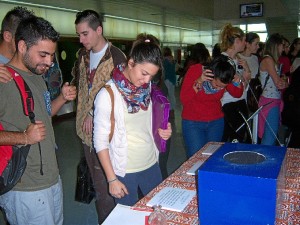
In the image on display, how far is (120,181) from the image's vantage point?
4.82 ft

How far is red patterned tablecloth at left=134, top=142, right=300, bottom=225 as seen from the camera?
1050mm

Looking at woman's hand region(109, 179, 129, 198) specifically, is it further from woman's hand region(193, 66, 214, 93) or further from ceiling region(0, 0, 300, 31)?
ceiling region(0, 0, 300, 31)

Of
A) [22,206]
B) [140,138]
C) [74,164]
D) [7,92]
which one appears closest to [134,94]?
[140,138]

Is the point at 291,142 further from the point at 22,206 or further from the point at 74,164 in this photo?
the point at 22,206

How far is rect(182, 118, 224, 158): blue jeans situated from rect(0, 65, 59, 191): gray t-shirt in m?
1.16

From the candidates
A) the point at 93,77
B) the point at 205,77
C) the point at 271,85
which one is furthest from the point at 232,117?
the point at 93,77

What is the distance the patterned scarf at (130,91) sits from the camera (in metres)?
1.40

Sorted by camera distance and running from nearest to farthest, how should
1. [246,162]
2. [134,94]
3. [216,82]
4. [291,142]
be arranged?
[246,162] < [134,94] < [216,82] < [291,142]

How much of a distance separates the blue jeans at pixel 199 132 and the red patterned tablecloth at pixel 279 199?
620mm

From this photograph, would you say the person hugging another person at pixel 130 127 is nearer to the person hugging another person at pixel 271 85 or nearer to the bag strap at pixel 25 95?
the bag strap at pixel 25 95

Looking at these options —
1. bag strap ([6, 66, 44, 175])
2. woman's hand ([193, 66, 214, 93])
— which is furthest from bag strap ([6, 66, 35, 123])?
woman's hand ([193, 66, 214, 93])

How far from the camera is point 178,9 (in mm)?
10383

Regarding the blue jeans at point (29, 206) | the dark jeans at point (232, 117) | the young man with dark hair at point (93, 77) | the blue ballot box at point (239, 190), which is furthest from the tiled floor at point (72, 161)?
the blue ballot box at point (239, 190)

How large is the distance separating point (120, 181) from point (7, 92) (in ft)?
2.12
